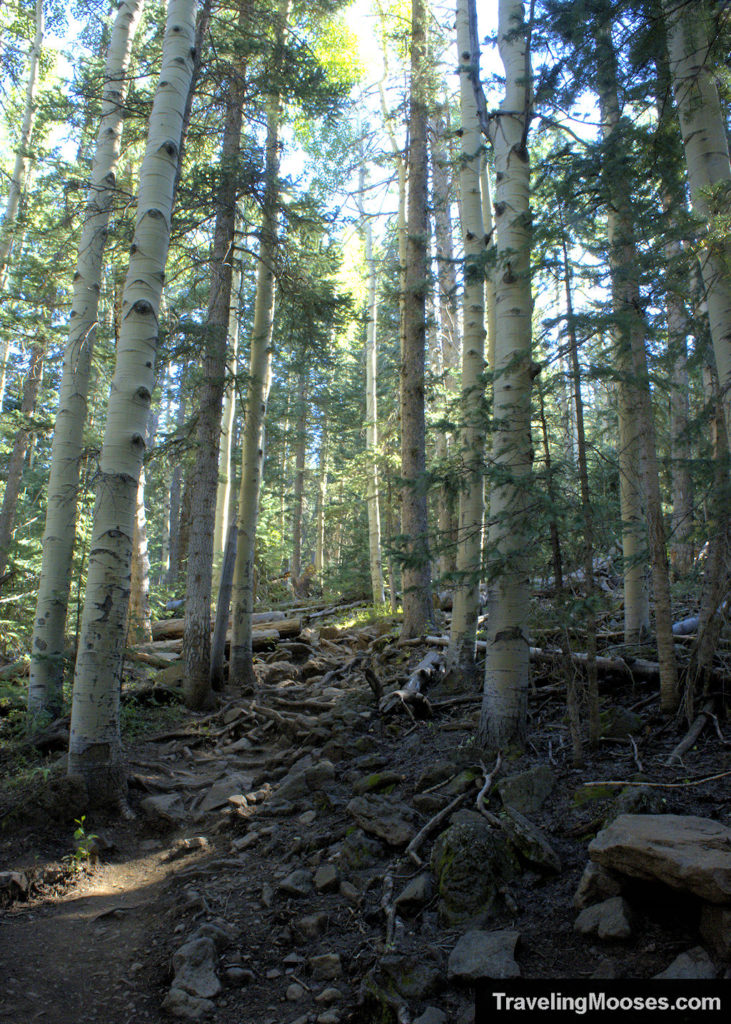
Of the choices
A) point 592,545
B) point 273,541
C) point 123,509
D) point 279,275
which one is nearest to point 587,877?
point 592,545

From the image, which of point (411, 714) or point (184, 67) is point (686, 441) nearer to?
point (411, 714)

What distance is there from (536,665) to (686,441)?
122 inches

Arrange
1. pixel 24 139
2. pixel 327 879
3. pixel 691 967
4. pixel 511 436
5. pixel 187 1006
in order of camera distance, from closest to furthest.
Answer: pixel 691 967 < pixel 187 1006 < pixel 327 879 < pixel 511 436 < pixel 24 139

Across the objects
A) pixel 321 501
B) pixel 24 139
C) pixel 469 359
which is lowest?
pixel 469 359

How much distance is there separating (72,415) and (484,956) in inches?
307

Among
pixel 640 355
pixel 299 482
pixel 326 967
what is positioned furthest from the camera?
pixel 299 482

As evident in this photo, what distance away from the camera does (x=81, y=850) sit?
4164 mm

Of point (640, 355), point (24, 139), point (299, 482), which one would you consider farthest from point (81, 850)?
point (299, 482)

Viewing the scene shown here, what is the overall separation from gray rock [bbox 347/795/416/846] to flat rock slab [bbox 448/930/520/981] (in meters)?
1.11

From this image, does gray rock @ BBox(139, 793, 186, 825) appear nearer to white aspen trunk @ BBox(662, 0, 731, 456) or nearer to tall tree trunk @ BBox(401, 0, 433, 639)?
tall tree trunk @ BBox(401, 0, 433, 639)

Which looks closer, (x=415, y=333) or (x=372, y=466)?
(x=415, y=333)

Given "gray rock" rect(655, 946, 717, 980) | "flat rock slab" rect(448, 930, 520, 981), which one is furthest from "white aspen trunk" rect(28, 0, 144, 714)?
"gray rock" rect(655, 946, 717, 980)

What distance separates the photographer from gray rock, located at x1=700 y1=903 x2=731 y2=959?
226 cm

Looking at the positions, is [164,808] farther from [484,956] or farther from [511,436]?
[511,436]
